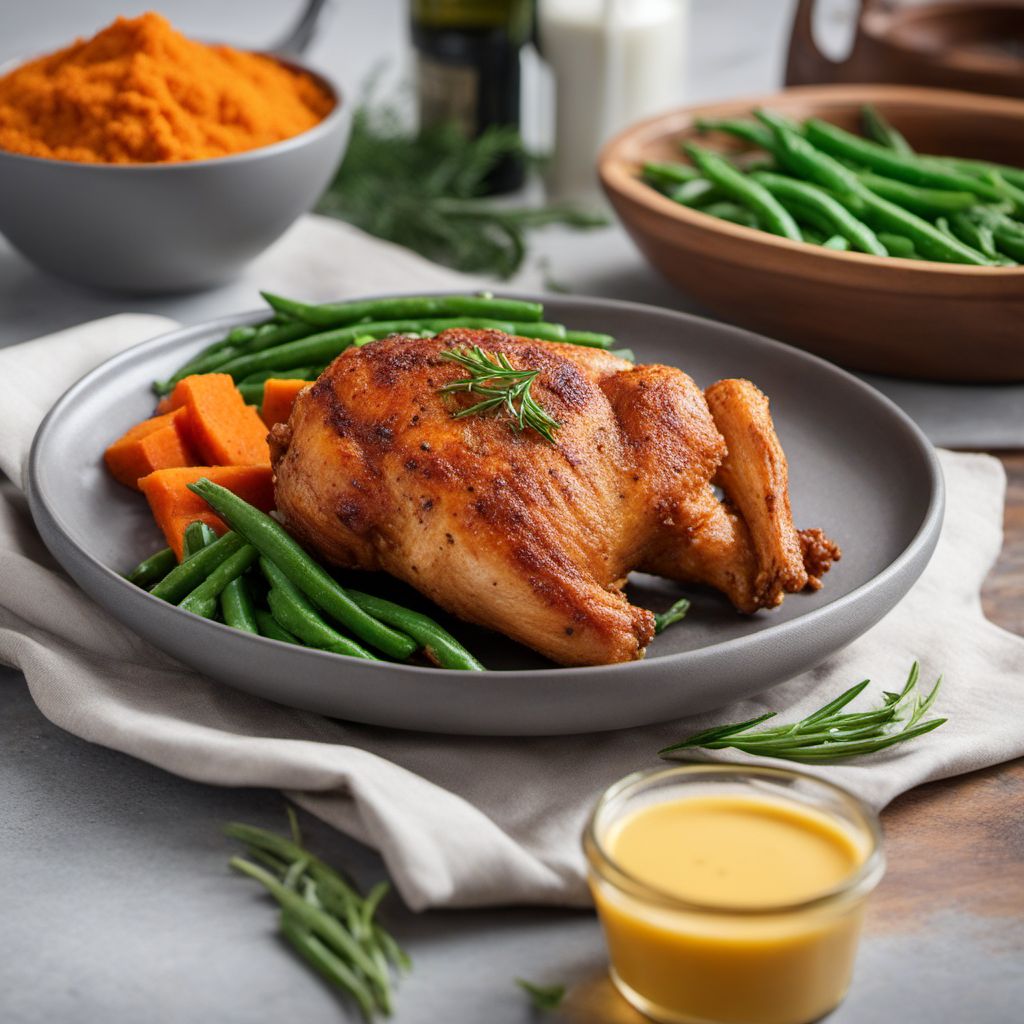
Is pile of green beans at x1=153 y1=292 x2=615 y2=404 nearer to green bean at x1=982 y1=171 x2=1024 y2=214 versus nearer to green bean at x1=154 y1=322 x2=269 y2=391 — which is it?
green bean at x1=154 y1=322 x2=269 y2=391

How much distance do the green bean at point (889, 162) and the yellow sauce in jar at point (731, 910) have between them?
9.11 feet

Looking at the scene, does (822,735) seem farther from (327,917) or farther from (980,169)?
(980,169)

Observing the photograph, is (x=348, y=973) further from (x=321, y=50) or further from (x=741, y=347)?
(x=321, y=50)

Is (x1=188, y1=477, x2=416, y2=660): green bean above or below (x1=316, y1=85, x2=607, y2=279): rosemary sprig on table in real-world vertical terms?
above

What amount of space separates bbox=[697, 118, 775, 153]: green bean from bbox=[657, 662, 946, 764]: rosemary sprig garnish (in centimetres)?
256

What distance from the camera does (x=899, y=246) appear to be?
4027 millimetres

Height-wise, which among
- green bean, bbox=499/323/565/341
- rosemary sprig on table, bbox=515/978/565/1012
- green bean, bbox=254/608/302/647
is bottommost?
rosemary sprig on table, bbox=515/978/565/1012

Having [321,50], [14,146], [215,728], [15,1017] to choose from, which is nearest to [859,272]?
[215,728]

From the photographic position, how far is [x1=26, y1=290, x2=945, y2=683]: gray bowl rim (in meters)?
2.27

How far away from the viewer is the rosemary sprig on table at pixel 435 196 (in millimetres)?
4949

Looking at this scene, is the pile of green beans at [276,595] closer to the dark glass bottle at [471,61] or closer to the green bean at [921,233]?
the green bean at [921,233]

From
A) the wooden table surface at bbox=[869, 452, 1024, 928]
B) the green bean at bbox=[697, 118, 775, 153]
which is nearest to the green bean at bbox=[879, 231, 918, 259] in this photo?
the green bean at bbox=[697, 118, 775, 153]

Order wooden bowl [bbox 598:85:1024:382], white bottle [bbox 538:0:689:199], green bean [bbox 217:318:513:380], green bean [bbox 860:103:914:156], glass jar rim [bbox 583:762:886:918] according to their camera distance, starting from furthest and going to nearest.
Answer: white bottle [bbox 538:0:689:199], green bean [bbox 860:103:914:156], wooden bowl [bbox 598:85:1024:382], green bean [bbox 217:318:513:380], glass jar rim [bbox 583:762:886:918]

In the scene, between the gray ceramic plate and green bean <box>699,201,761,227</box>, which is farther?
green bean <box>699,201,761,227</box>
